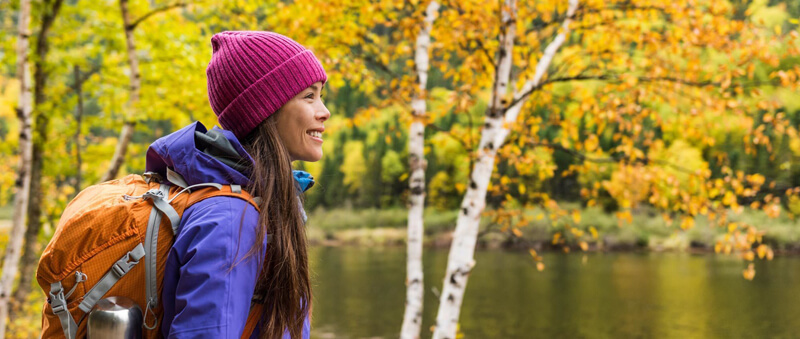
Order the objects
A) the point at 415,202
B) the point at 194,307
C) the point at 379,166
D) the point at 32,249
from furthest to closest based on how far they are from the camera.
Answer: the point at 379,166
the point at 32,249
the point at 415,202
the point at 194,307

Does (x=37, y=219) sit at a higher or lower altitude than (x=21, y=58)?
lower

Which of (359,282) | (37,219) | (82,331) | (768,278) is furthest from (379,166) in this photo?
(82,331)

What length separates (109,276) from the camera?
121 centimetres

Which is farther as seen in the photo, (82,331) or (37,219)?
(37,219)

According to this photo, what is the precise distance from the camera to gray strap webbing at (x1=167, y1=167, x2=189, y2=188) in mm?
1315

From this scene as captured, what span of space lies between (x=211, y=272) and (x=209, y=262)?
18 mm

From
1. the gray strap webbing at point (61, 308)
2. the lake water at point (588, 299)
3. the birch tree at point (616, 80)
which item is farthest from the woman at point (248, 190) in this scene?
the lake water at point (588, 299)

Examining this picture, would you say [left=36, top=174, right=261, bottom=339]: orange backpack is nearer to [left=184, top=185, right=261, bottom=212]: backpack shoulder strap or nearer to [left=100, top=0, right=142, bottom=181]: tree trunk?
[left=184, top=185, right=261, bottom=212]: backpack shoulder strap

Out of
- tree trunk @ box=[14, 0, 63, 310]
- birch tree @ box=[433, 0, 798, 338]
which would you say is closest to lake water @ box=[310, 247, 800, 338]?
tree trunk @ box=[14, 0, 63, 310]

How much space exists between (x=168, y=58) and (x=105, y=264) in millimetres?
6892

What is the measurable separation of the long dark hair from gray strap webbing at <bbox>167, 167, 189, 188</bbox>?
0.44 feet

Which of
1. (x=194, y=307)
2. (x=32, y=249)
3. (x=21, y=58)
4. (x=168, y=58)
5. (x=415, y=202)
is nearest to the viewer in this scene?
(x=194, y=307)

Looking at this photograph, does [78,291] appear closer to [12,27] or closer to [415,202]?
[415,202]

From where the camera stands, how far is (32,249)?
8.25 m
